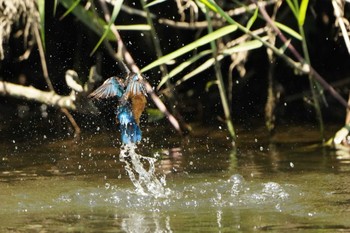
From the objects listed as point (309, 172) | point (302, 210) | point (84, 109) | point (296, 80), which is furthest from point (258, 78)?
point (302, 210)

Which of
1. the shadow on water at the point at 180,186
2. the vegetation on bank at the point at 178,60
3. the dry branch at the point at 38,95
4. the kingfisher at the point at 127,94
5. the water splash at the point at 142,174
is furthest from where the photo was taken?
the vegetation on bank at the point at 178,60

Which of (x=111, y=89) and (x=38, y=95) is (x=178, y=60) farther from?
(x=111, y=89)

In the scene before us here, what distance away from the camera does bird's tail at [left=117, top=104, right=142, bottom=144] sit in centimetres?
411

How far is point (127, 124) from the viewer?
416cm

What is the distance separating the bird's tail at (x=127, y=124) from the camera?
162 inches

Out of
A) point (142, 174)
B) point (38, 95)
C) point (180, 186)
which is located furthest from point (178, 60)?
point (180, 186)

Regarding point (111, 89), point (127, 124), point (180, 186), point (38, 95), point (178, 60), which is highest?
point (178, 60)

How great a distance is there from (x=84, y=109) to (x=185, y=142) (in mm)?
543

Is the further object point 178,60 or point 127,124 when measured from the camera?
point 178,60

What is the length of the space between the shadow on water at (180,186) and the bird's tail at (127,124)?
0.21 m

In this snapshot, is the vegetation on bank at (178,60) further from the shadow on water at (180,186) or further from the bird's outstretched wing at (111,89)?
the bird's outstretched wing at (111,89)

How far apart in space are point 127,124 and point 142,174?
47cm

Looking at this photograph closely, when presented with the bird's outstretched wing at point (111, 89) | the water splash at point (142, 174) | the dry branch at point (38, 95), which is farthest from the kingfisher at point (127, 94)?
the dry branch at point (38, 95)

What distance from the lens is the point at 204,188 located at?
430 centimetres
